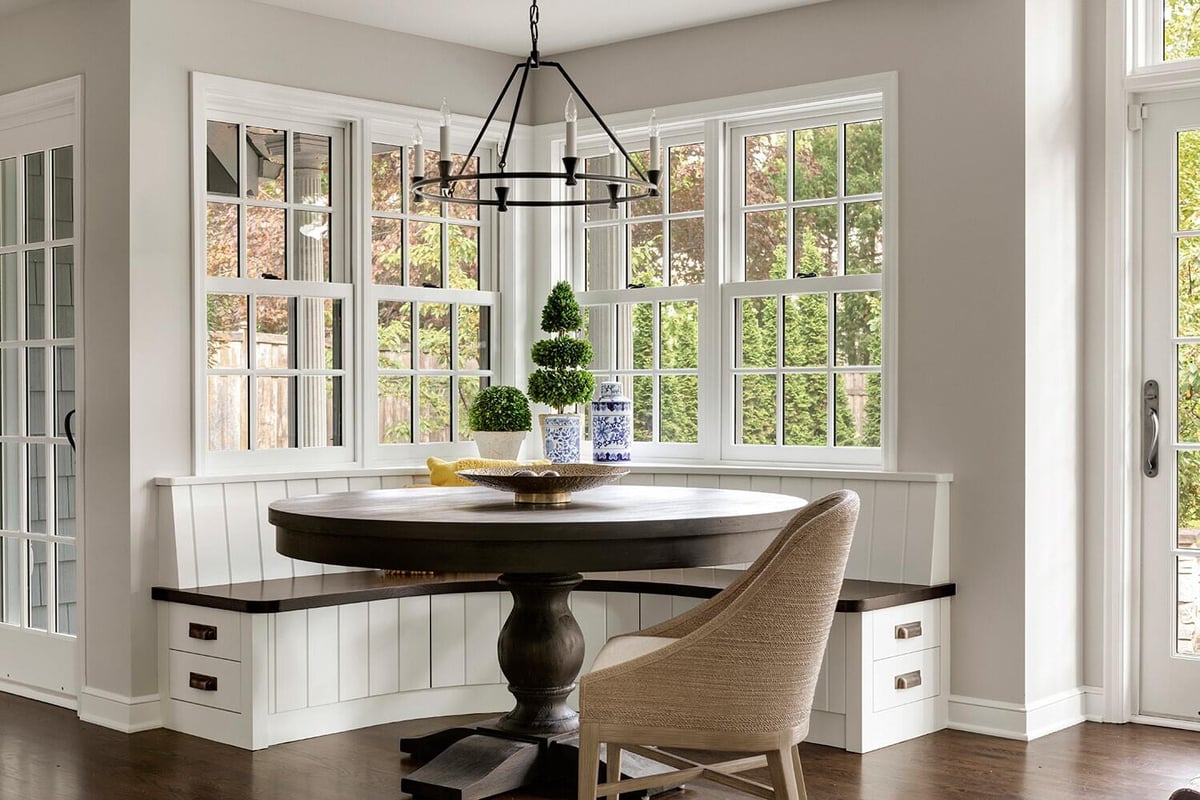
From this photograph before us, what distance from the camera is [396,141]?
550 centimetres

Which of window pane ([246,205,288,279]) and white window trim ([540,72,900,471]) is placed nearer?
white window trim ([540,72,900,471])

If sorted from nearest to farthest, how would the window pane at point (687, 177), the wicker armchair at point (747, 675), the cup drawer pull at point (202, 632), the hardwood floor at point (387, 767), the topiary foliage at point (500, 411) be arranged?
the wicker armchair at point (747, 675) < the hardwood floor at point (387, 767) < the cup drawer pull at point (202, 632) < the topiary foliage at point (500, 411) < the window pane at point (687, 177)

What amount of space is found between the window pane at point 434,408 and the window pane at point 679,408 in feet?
2.99

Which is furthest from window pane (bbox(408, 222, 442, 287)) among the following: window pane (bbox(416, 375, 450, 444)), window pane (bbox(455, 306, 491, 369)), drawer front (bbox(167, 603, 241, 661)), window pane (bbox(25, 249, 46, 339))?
drawer front (bbox(167, 603, 241, 661))

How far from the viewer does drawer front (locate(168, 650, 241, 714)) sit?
4371 millimetres

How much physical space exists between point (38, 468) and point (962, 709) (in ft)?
11.6

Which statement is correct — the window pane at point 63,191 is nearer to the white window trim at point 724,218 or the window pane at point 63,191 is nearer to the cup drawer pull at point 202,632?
the cup drawer pull at point 202,632

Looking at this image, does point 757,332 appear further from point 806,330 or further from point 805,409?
point 805,409

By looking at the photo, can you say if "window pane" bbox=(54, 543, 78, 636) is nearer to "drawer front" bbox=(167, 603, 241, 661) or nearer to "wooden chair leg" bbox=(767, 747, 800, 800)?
"drawer front" bbox=(167, 603, 241, 661)

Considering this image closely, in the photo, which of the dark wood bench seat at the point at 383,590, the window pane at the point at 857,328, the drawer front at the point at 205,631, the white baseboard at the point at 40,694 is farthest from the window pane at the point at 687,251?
the white baseboard at the point at 40,694

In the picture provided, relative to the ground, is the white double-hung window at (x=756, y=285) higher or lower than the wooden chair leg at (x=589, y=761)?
higher

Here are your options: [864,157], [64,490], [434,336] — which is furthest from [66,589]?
[864,157]

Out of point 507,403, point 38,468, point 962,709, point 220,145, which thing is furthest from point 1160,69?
point 38,468

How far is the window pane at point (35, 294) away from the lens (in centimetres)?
506
